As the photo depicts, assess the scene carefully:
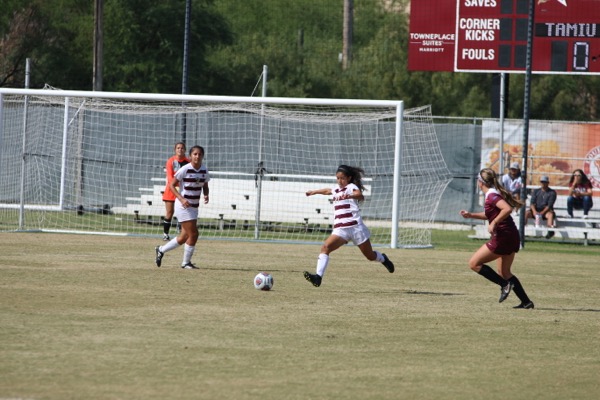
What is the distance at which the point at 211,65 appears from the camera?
45656 mm

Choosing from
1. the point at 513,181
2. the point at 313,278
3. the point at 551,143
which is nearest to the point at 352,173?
the point at 313,278

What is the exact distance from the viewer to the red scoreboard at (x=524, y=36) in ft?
83.1

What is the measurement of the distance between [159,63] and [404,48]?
11428 millimetres

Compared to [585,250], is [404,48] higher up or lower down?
higher up

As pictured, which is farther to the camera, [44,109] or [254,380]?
[44,109]

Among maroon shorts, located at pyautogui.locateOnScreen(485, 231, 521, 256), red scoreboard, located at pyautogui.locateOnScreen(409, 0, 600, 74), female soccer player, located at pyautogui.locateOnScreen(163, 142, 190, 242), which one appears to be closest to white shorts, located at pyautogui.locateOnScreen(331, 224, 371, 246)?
maroon shorts, located at pyautogui.locateOnScreen(485, 231, 521, 256)

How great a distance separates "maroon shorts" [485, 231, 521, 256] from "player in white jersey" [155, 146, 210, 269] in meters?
4.78

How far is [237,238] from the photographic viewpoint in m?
22.8

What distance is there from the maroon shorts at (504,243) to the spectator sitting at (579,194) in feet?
46.3

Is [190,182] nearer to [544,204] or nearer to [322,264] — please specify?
[322,264]

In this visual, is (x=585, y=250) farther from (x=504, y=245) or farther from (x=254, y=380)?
(x=254, y=380)

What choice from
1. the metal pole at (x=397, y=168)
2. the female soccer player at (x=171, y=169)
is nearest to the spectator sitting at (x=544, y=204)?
the metal pole at (x=397, y=168)

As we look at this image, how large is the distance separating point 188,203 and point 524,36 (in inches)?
492

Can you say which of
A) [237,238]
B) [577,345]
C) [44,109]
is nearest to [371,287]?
[577,345]
